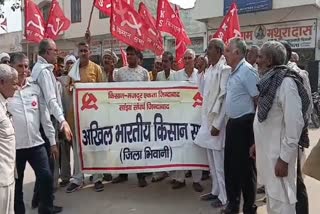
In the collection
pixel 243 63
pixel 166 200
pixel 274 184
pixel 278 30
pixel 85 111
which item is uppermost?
pixel 278 30

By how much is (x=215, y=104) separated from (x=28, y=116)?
1966 millimetres

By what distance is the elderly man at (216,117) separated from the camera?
459 cm

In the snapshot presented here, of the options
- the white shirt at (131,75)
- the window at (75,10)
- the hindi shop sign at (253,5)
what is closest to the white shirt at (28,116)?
the white shirt at (131,75)

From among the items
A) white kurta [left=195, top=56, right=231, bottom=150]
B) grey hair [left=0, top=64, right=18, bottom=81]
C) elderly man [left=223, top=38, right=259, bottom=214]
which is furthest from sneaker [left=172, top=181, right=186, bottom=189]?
grey hair [left=0, top=64, right=18, bottom=81]

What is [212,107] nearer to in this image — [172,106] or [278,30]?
[172,106]

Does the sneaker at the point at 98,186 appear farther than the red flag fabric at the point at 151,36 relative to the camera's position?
No

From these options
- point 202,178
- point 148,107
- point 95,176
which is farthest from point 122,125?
point 202,178

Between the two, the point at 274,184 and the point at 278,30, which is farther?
the point at 278,30

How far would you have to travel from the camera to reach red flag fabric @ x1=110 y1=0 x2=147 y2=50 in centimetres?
640

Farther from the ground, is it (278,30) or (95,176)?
(278,30)

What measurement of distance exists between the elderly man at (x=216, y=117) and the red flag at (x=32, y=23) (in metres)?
4.91

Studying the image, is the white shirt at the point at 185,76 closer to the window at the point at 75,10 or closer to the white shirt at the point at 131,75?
the white shirt at the point at 131,75

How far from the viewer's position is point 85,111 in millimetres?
5215

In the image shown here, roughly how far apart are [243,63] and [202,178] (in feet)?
7.79
